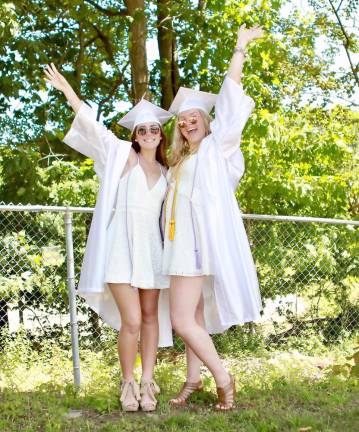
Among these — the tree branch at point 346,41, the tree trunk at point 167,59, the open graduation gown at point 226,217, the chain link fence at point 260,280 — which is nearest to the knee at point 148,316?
the open graduation gown at point 226,217

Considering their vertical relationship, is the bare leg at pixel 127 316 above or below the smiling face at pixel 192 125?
below

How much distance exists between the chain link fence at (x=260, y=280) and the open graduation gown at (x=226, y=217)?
190 centimetres

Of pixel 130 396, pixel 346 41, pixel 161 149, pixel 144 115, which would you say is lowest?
pixel 130 396

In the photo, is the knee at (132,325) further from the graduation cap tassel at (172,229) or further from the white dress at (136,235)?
the graduation cap tassel at (172,229)

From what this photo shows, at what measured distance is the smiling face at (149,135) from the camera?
5086 mm

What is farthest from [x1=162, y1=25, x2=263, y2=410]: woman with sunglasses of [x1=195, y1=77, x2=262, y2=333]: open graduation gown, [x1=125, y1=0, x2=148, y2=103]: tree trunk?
[x1=125, y1=0, x2=148, y2=103]: tree trunk

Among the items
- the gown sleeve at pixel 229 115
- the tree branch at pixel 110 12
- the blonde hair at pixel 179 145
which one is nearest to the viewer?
the gown sleeve at pixel 229 115

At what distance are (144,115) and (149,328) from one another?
1.43 meters

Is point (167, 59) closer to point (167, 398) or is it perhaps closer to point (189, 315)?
point (167, 398)

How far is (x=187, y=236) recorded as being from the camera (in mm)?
4902

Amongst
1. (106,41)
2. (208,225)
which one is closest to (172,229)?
(208,225)

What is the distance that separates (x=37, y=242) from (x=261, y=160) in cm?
262

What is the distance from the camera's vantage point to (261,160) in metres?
8.44

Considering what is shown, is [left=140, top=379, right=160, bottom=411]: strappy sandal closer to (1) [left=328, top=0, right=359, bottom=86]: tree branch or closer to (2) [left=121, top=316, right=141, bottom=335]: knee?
(2) [left=121, top=316, right=141, bottom=335]: knee
